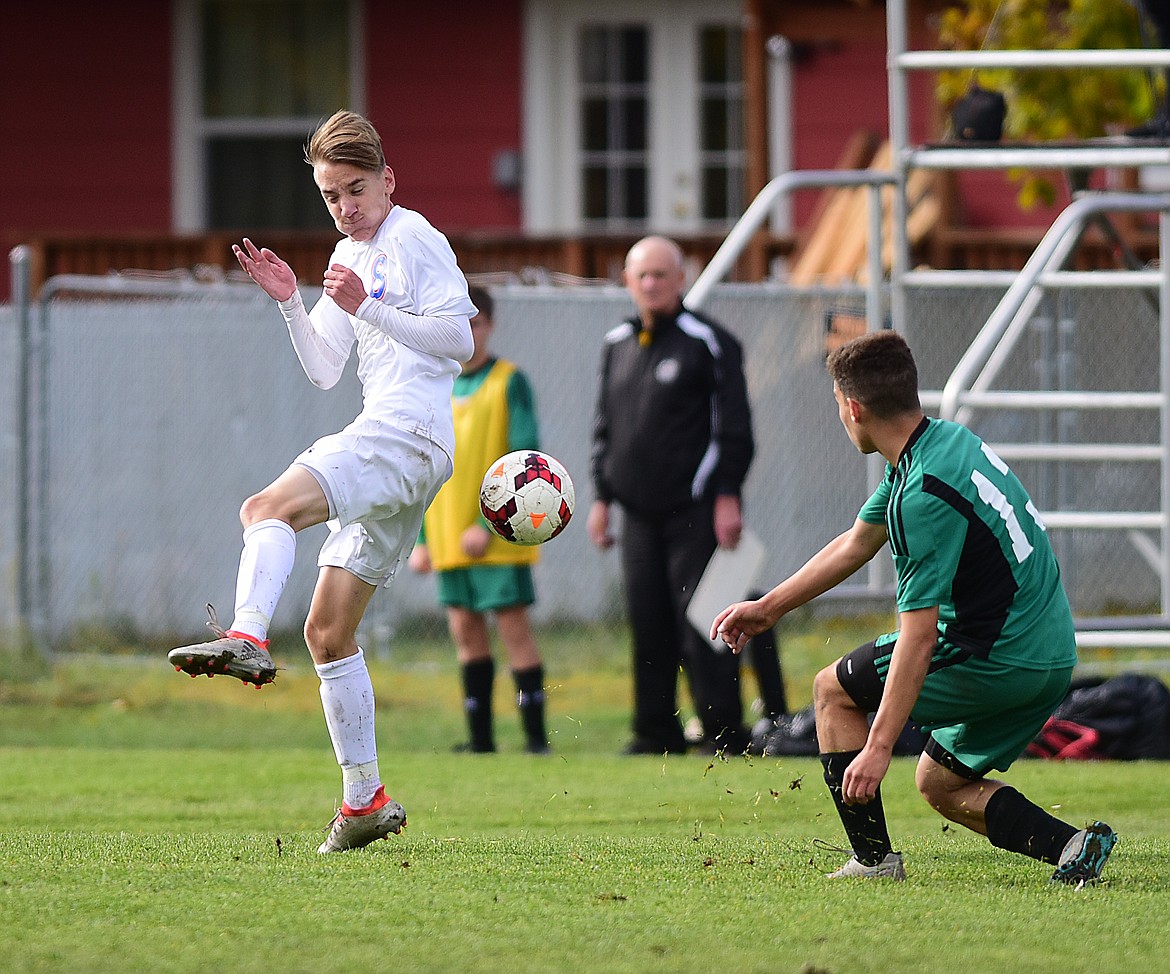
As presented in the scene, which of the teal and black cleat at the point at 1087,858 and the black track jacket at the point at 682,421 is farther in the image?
the black track jacket at the point at 682,421

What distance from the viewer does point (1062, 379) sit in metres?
10.5

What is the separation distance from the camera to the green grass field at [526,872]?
13.1ft

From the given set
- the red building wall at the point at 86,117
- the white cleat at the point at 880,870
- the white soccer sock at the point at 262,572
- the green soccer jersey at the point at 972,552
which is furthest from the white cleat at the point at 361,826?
the red building wall at the point at 86,117

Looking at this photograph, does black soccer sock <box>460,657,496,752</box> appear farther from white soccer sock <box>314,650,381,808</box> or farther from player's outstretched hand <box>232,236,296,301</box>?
player's outstretched hand <box>232,236,296,301</box>

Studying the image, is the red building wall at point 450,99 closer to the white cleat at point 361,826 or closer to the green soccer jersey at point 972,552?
the white cleat at point 361,826

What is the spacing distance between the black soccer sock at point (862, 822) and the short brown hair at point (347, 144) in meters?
2.18

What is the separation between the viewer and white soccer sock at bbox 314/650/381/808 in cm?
539

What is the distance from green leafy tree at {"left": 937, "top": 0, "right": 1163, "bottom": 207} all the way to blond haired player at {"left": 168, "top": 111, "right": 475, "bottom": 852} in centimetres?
638

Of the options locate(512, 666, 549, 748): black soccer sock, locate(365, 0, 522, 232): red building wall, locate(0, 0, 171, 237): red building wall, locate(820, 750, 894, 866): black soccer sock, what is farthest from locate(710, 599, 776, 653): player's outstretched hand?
locate(0, 0, 171, 237): red building wall

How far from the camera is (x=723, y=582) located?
8.20 metres

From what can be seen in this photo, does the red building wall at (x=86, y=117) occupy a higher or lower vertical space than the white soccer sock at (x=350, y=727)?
higher

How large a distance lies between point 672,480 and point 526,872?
3629mm

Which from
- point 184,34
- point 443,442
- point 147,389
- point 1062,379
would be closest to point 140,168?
point 184,34

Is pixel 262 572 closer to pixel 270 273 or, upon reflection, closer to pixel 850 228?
pixel 270 273
